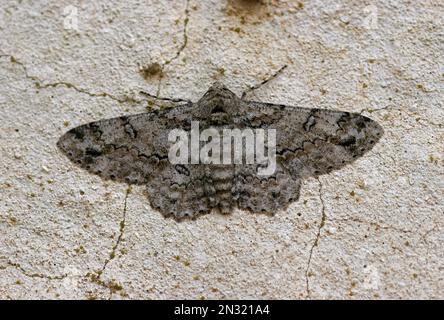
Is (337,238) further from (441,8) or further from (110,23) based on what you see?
(110,23)

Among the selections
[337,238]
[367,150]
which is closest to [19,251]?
[337,238]

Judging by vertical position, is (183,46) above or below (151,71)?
above

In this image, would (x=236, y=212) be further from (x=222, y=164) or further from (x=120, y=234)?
(x=120, y=234)

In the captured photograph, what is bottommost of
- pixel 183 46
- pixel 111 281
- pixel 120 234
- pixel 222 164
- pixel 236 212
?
pixel 111 281

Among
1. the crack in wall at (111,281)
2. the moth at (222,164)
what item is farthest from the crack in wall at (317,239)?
the crack in wall at (111,281)

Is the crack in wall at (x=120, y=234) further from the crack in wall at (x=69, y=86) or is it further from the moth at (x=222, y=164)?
the crack in wall at (x=69, y=86)

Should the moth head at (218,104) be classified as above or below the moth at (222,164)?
above

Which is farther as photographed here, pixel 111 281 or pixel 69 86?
pixel 69 86

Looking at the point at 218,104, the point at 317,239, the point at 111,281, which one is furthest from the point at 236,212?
the point at 111,281
